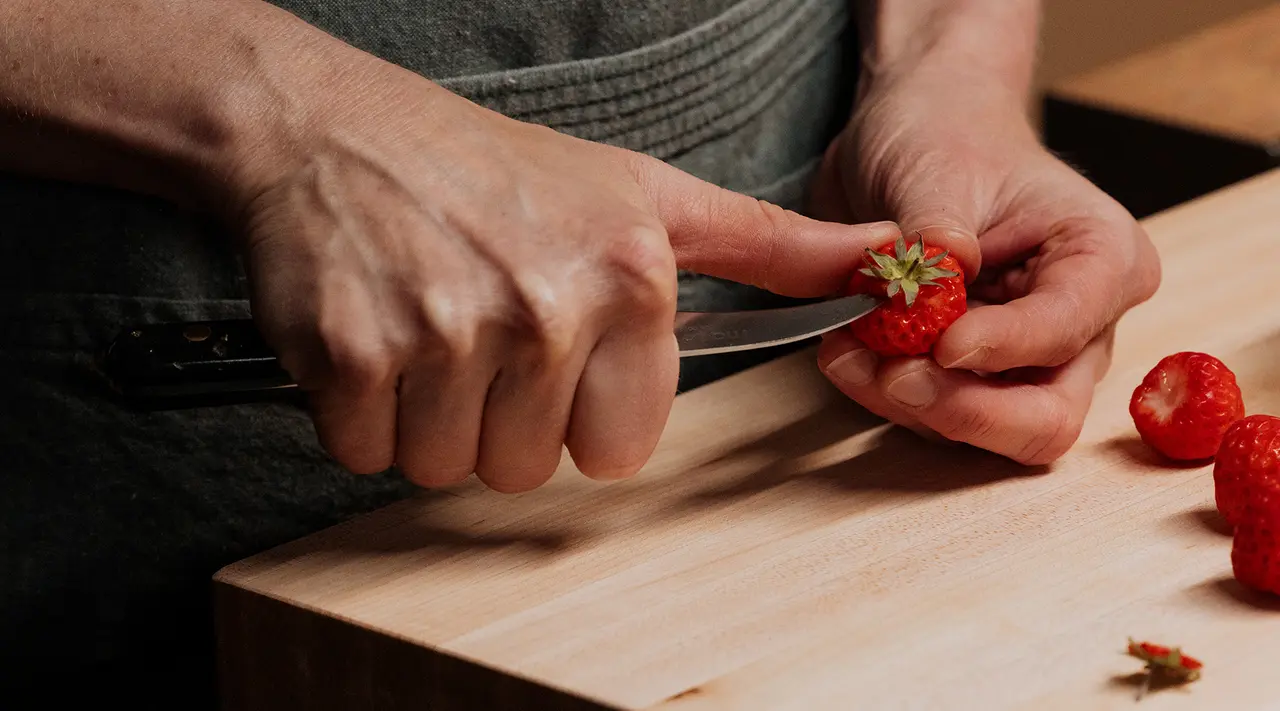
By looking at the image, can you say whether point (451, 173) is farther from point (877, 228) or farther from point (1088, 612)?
point (1088, 612)

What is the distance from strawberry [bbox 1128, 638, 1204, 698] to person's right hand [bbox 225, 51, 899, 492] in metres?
0.28

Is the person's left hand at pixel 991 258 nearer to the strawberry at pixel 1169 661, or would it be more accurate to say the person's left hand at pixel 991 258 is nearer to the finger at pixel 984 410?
the finger at pixel 984 410

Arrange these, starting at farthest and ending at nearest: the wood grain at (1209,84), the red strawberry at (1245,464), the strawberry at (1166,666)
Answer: the wood grain at (1209,84), the red strawberry at (1245,464), the strawberry at (1166,666)

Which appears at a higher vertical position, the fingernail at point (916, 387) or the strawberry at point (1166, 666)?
the fingernail at point (916, 387)

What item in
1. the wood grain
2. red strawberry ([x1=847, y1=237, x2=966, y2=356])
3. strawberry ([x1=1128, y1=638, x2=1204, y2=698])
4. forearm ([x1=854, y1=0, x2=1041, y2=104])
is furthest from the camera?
the wood grain

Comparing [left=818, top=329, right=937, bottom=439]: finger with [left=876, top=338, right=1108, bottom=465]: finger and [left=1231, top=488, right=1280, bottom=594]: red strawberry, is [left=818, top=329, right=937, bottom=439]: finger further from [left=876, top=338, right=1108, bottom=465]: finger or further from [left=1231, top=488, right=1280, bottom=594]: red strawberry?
[left=1231, top=488, right=1280, bottom=594]: red strawberry

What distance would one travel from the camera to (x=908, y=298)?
2.64ft

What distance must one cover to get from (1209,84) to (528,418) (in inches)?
61.1

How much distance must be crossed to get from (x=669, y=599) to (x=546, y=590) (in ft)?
0.22

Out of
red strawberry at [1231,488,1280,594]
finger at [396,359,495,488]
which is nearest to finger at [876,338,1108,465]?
red strawberry at [1231,488,1280,594]

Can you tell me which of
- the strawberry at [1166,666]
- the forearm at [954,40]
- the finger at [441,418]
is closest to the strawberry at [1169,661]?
the strawberry at [1166,666]

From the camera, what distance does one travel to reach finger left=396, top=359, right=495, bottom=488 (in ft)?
2.34

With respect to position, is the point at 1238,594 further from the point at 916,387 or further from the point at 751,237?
the point at 751,237

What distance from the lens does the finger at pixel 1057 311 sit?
820mm
